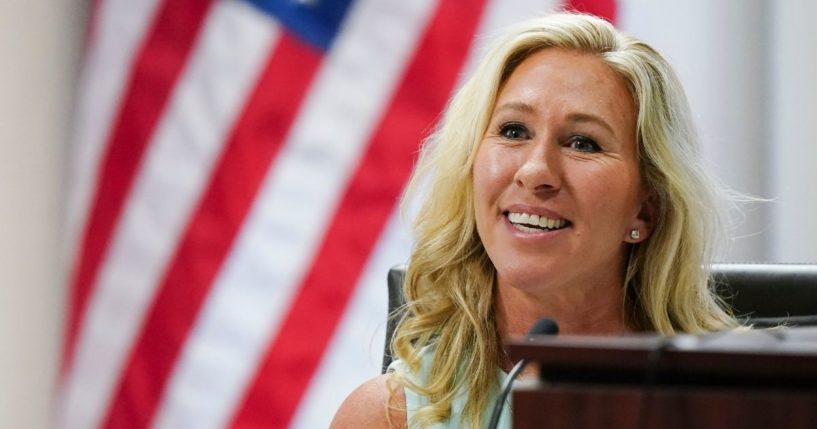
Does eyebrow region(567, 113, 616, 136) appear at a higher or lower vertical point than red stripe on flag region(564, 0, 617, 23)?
lower

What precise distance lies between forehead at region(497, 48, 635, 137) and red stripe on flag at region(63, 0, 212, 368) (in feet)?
3.41

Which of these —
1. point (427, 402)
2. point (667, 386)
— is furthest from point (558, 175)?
point (667, 386)

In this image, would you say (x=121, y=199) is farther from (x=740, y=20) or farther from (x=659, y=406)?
(x=659, y=406)

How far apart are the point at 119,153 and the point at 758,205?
1326 millimetres

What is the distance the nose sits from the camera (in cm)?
152

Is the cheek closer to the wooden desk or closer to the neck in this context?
the neck

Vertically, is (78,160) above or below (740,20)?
below

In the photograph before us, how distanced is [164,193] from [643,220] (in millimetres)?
1181

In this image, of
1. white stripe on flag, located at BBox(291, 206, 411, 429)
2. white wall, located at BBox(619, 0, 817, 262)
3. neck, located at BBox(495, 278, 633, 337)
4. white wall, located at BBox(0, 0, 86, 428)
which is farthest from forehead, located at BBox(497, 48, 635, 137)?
white wall, located at BBox(0, 0, 86, 428)

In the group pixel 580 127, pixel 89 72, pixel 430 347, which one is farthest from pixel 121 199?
pixel 580 127

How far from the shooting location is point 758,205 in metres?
2.29

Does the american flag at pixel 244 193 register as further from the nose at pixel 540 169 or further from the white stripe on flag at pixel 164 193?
the nose at pixel 540 169

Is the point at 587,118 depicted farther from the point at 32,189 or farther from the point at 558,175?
the point at 32,189

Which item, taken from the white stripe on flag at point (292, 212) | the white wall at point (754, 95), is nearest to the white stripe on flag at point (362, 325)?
the white stripe on flag at point (292, 212)
